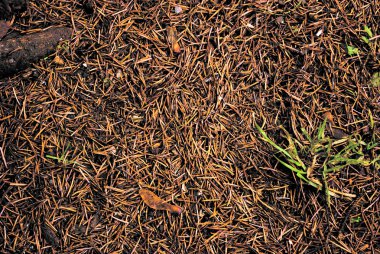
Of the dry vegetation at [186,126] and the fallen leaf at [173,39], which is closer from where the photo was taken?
the dry vegetation at [186,126]

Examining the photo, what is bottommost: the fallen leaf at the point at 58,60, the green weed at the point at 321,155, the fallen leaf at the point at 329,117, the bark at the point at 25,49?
the green weed at the point at 321,155

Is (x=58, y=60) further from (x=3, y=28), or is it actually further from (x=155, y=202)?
(x=155, y=202)

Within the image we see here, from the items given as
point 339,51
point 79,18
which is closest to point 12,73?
point 79,18

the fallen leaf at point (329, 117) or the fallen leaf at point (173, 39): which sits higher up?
Answer: the fallen leaf at point (173, 39)

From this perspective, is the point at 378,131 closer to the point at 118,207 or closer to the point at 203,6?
the point at 203,6

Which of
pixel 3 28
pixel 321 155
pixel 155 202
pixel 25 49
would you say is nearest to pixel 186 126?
pixel 155 202

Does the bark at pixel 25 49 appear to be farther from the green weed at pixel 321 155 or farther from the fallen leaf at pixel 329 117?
the fallen leaf at pixel 329 117

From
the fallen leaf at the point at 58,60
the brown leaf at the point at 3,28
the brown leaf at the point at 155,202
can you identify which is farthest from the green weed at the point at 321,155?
the brown leaf at the point at 3,28
